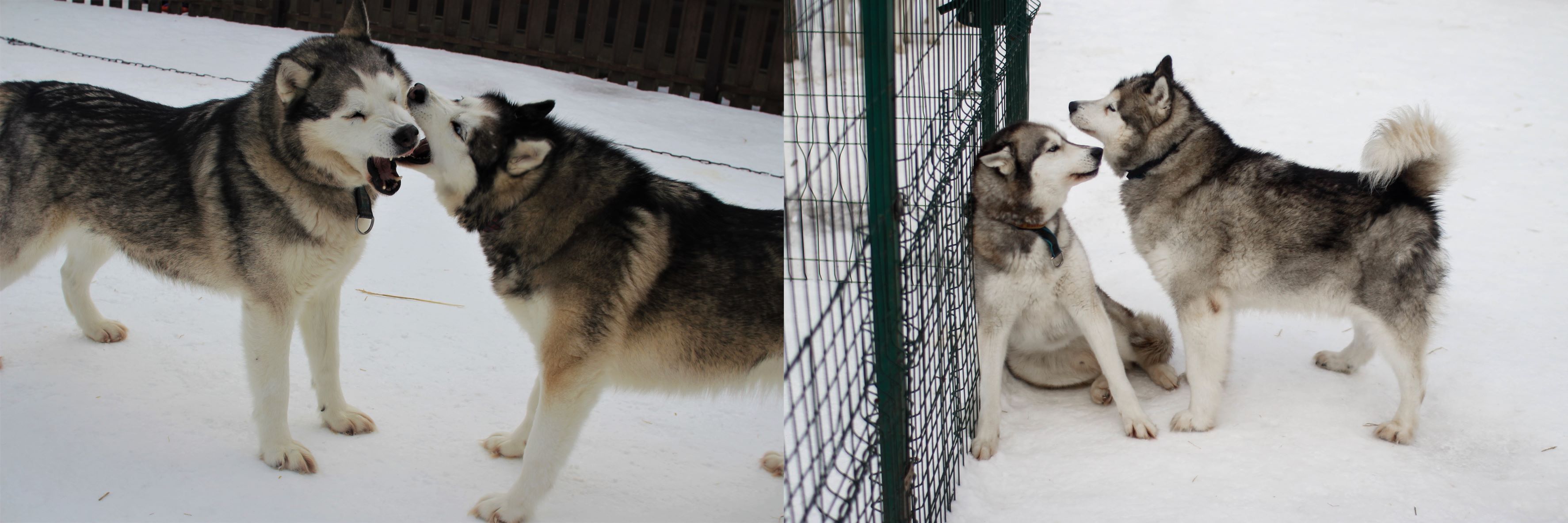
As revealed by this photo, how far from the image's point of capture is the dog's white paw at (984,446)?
10.9ft

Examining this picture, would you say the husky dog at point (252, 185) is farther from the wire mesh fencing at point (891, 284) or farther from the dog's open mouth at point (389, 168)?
the wire mesh fencing at point (891, 284)

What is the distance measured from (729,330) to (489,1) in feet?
21.3

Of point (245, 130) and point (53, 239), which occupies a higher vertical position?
point (245, 130)

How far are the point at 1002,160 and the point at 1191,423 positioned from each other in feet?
4.01

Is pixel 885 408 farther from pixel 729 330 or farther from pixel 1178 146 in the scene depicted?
pixel 1178 146

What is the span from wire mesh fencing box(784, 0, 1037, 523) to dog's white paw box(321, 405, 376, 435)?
5.04 ft

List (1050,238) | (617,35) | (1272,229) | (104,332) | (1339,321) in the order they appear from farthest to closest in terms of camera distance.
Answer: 1. (617,35)
2. (1339,321)
3. (104,332)
4. (1272,229)
5. (1050,238)

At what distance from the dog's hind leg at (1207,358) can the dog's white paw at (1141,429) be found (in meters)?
0.13

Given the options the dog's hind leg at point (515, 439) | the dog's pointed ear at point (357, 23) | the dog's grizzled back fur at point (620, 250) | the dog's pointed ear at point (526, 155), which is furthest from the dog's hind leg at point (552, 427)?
the dog's pointed ear at point (357, 23)

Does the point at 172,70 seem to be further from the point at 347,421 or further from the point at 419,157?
the point at 419,157

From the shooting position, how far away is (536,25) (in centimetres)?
824

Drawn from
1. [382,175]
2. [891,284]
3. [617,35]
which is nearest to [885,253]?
[891,284]

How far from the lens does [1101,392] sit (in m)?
3.68

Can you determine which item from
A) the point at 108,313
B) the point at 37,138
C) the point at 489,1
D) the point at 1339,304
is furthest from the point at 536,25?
the point at 1339,304
